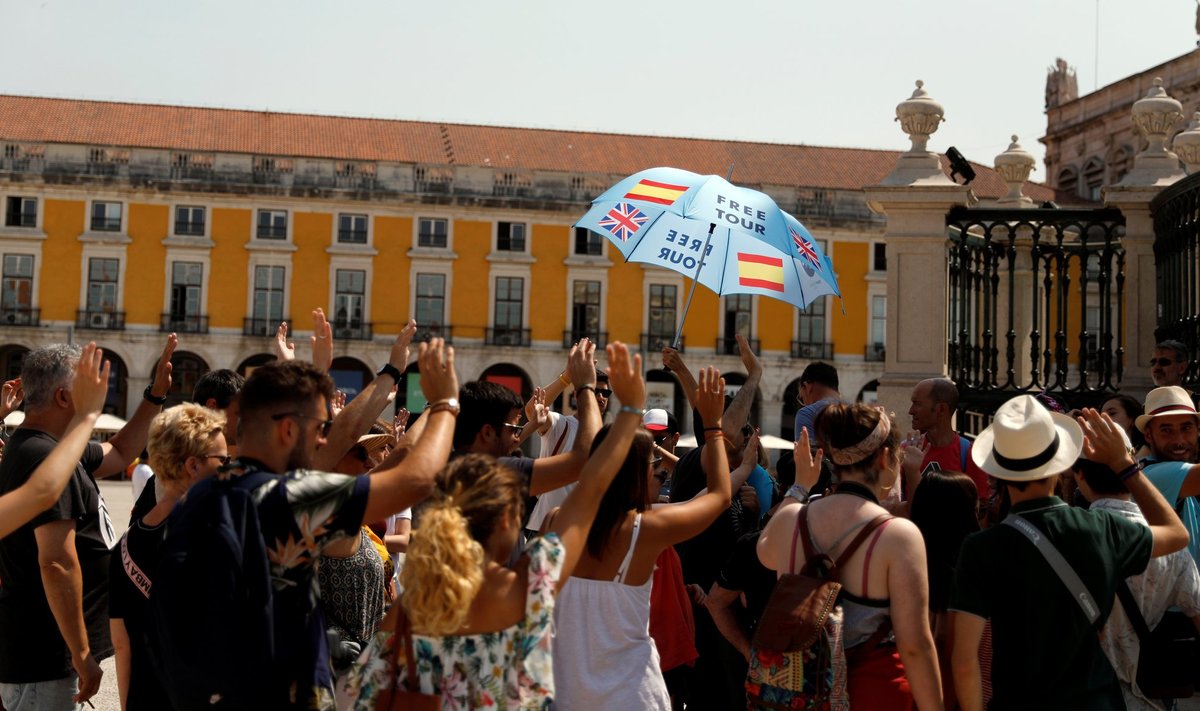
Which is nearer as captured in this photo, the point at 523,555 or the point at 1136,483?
the point at 523,555

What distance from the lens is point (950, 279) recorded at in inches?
346

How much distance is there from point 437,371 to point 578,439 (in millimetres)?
900

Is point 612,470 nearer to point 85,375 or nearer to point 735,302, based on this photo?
point 85,375

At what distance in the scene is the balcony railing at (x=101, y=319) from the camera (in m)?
44.5

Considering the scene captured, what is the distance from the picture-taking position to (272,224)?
45344mm

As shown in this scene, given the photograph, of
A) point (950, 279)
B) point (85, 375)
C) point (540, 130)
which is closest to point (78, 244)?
point (540, 130)

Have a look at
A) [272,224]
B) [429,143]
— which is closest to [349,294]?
[272,224]

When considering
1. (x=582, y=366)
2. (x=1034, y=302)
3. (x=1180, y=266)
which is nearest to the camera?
(x=582, y=366)

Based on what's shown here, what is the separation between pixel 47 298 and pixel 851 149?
28754 millimetres

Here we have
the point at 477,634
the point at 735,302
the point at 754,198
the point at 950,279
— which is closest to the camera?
the point at 477,634

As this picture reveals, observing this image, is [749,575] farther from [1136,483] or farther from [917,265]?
[917,265]

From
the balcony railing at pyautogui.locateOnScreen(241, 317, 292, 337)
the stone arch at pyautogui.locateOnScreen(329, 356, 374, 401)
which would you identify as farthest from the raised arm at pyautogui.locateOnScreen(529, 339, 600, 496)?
the balcony railing at pyautogui.locateOnScreen(241, 317, 292, 337)

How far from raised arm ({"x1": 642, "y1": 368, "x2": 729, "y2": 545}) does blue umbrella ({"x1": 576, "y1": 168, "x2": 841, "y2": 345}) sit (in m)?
1.50

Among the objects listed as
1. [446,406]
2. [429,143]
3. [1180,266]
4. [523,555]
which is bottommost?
[523,555]
